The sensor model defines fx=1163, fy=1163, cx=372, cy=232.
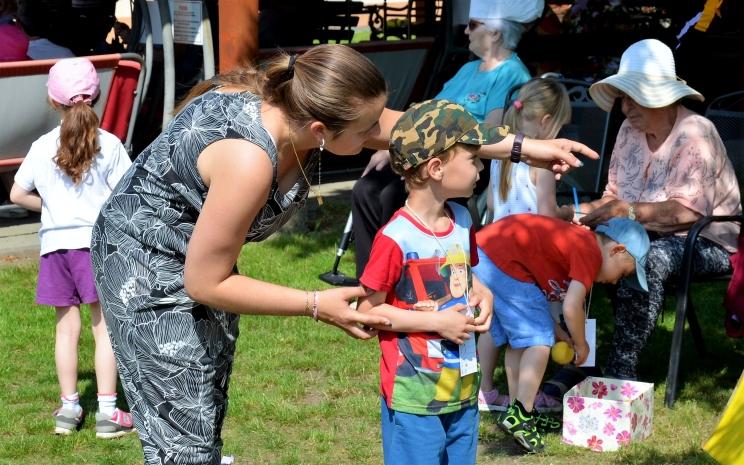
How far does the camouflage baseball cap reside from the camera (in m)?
3.22

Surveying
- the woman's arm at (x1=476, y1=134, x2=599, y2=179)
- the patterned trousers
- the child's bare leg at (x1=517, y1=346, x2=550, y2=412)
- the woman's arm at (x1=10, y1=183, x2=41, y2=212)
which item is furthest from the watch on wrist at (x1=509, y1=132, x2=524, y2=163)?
the woman's arm at (x1=10, y1=183, x2=41, y2=212)

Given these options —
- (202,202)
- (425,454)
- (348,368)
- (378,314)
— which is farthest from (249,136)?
(348,368)

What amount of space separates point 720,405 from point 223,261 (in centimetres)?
302

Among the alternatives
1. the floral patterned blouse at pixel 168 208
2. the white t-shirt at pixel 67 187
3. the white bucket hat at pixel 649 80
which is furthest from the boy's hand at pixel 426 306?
the white bucket hat at pixel 649 80

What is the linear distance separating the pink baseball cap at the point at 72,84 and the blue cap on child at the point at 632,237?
6.99ft

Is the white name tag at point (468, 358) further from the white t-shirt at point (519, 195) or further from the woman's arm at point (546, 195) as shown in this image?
the white t-shirt at point (519, 195)

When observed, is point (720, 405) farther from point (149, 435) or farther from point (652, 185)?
point (149, 435)

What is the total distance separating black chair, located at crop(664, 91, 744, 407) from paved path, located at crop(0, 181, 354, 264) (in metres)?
3.64

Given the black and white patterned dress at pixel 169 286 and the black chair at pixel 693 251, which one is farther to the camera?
the black chair at pixel 693 251

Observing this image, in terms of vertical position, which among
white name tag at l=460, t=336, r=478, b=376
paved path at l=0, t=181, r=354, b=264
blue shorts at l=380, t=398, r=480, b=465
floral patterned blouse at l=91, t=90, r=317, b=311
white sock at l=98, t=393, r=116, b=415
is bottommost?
paved path at l=0, t=181, r=354, b=264

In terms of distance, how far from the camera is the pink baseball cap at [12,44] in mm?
8281

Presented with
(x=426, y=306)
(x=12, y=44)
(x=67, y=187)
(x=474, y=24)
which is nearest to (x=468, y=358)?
(x=426, y=306)

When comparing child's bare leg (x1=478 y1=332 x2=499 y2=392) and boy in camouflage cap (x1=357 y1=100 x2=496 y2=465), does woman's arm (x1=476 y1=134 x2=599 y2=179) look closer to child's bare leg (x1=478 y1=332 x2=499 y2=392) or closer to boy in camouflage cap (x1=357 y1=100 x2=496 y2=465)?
boy in camouflage cap (x1=357 y1=100 x2=496 y2=465)

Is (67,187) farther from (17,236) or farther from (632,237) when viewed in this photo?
(17,236)
